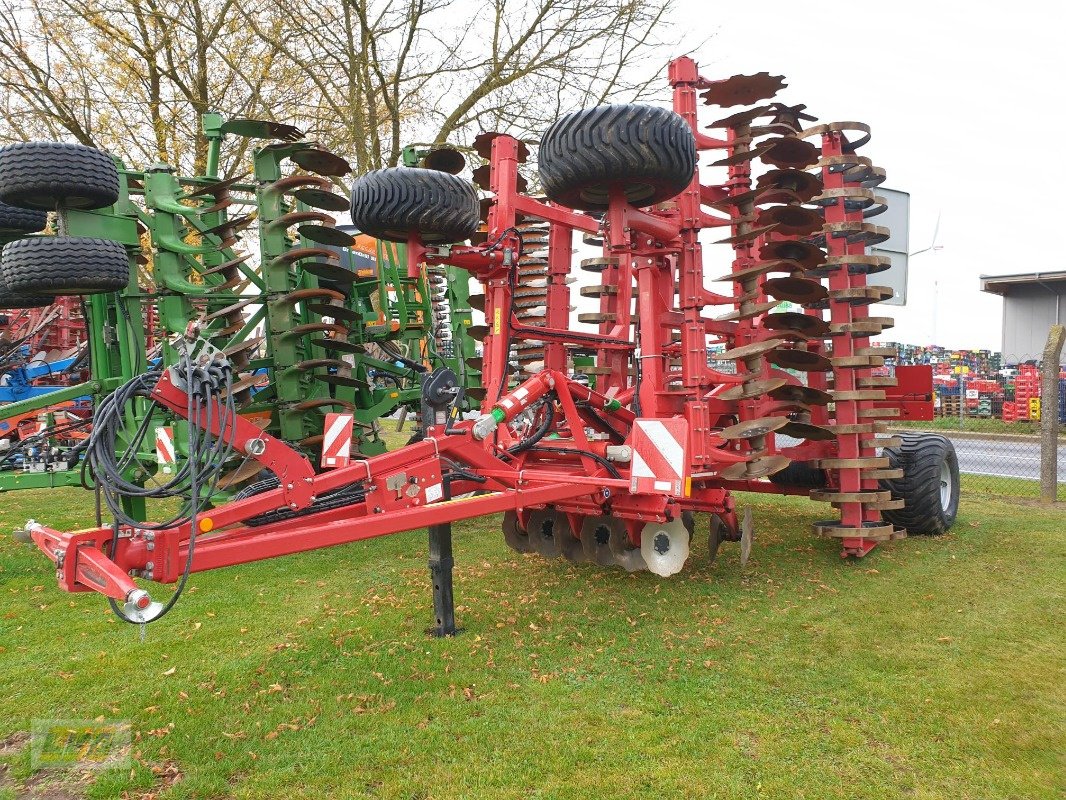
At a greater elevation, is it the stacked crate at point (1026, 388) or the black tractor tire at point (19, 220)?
the black tractor tire at point (19, 220)

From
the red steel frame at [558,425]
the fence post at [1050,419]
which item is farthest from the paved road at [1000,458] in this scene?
the red steel frame at [558,425]

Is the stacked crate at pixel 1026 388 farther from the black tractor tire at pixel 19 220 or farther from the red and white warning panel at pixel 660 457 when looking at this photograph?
the black tractor tire at pixel 19 220

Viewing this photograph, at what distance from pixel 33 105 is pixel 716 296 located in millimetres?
13030

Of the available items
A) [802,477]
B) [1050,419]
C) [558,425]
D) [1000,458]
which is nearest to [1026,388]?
[1000,458]

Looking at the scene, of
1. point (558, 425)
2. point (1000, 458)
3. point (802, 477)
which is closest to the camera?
point (558, 425)

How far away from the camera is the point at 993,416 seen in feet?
73.3

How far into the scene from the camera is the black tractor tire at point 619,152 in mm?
4156

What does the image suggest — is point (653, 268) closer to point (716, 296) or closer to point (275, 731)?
point (716, 296)

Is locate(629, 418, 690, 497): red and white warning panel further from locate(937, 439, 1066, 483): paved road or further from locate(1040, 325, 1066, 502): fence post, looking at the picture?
locate(937, 439, 1066, 483): paved road

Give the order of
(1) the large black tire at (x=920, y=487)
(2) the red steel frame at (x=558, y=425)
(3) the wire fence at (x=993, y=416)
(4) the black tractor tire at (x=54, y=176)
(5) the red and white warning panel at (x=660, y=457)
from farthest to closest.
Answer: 1. (3) the wire fence at (x=993, y=416)
2. (1) the large black tire at (x=920, y=487)
3. (4) the black tractor tire at (x=54, y=176)
4. (5) the red and white warning panel at (x=660, y=457)
5. (2) the red steel frame at (x=558, y=425)

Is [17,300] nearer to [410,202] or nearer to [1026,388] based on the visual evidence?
[410,202]

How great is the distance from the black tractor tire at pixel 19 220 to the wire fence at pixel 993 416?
1008 cm

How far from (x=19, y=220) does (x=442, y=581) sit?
15.8ft

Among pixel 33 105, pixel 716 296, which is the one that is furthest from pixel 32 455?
pixel 716 296
